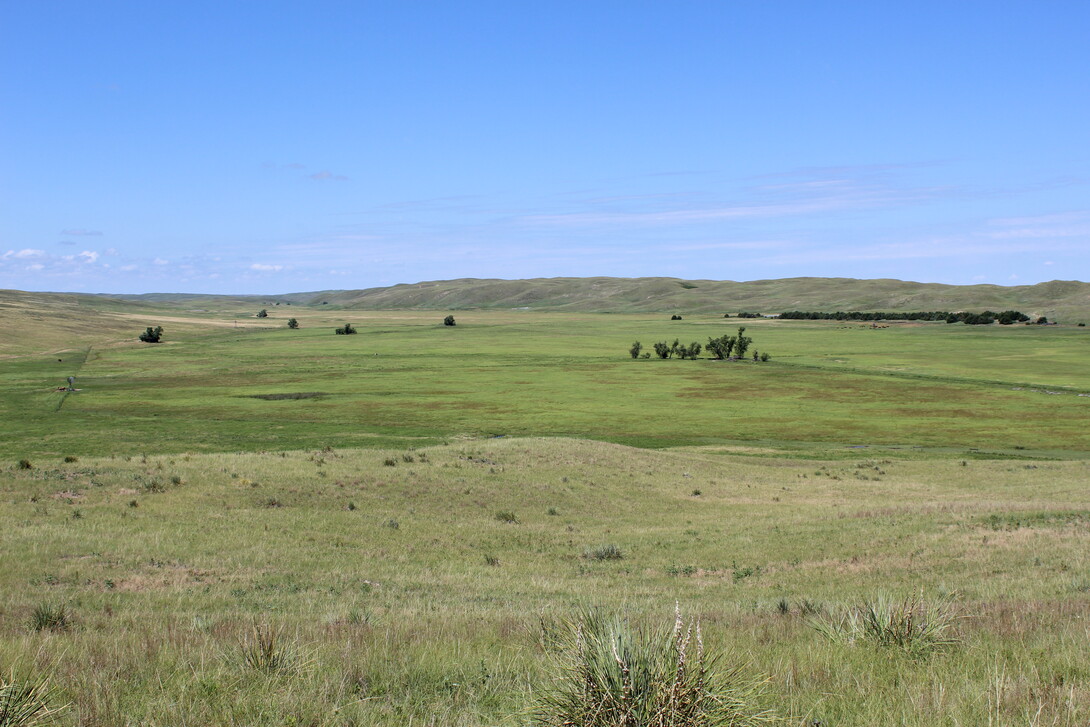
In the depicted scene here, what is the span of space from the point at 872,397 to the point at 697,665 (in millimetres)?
75598

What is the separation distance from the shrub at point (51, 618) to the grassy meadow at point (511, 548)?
0.32 feet

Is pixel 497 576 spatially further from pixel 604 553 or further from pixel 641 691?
pixel 641 691

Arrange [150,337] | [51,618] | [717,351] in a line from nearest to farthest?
1. [51,618]
2. [717,351]
3. [150,337]

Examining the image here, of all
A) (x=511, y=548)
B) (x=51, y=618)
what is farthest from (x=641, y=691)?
(x=511, y=548)

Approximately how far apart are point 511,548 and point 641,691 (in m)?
17.3

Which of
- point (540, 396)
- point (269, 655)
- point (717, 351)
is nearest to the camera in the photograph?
point (269, 655)

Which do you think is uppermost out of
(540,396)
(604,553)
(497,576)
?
(497,576)

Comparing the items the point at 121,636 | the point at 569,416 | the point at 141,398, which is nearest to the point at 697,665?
the point at 121,636

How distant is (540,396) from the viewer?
7488 cm

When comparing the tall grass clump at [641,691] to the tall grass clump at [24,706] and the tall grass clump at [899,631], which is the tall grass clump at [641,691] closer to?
the tall grass clump at [899,631]

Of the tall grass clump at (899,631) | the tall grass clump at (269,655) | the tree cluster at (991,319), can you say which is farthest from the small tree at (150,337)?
the tree cluster at (991,319)

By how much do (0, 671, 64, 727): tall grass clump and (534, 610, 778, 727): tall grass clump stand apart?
294 centimetres

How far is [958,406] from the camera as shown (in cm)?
6762

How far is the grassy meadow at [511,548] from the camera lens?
5.63 meters
